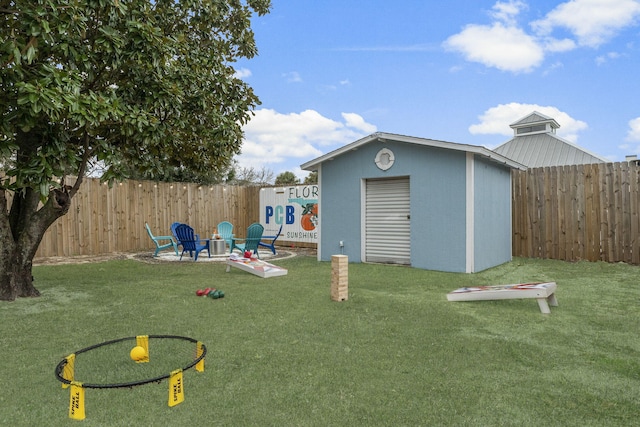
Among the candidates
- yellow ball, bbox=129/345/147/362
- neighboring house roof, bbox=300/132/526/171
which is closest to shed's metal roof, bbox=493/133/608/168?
neighboring house roof, bbox=300/132/526/171

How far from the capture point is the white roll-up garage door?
8852 millimetres

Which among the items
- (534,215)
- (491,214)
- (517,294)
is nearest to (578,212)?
(534,215)

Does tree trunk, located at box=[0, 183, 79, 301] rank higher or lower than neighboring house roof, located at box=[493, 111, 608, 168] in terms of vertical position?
lower

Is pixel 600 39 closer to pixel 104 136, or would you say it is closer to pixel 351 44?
pixel 351 44

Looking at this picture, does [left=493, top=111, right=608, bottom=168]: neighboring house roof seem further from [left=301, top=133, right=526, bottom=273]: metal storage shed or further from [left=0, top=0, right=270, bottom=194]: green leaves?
[left=0, top=0, right=270, bottom=194]: green leaves

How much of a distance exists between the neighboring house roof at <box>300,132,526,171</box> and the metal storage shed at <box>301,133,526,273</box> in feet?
0.07

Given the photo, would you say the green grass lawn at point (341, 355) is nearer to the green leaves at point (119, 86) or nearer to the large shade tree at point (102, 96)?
the large shade tree at point (102, 96)

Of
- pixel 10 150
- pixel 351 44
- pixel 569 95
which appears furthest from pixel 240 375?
pixel 569 95

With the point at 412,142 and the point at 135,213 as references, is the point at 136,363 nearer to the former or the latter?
the point at 412,142

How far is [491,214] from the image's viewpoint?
883 centimetres

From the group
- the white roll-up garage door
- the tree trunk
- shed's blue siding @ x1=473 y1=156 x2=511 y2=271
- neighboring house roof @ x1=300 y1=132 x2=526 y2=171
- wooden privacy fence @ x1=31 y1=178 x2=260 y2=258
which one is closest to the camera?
the tree trunk

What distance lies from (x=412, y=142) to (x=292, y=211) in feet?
20.1

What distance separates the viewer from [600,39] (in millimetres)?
9891

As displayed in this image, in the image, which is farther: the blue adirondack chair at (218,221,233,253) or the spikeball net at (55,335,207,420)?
the blue adirondack chair at (218,221,233,253)
